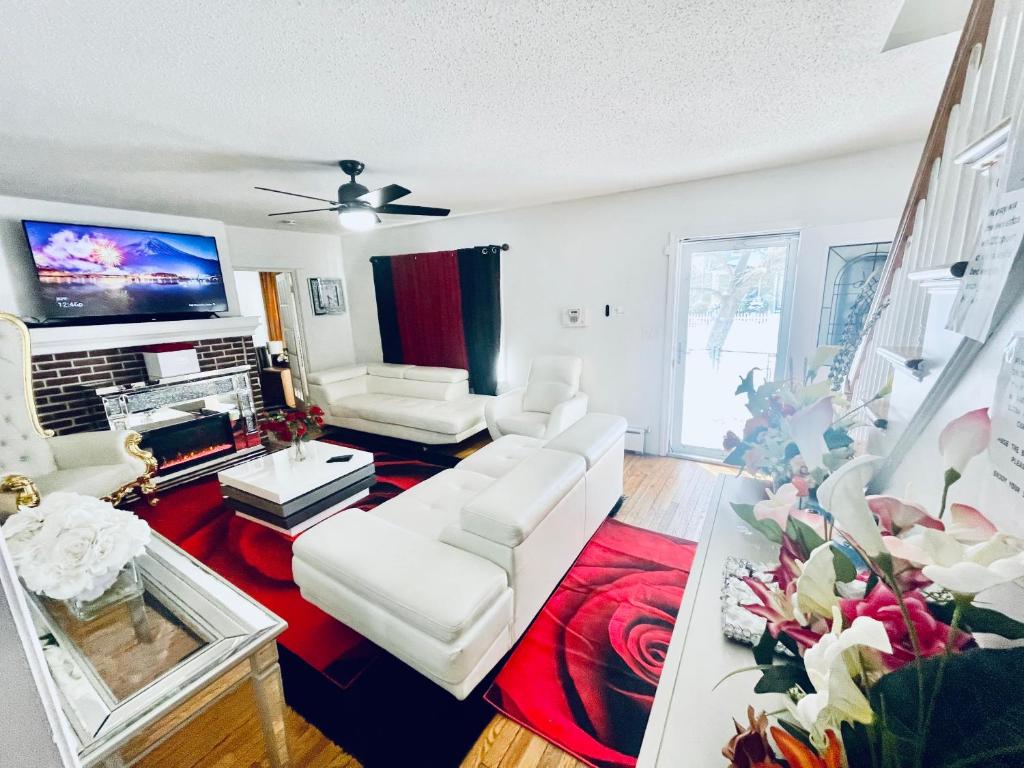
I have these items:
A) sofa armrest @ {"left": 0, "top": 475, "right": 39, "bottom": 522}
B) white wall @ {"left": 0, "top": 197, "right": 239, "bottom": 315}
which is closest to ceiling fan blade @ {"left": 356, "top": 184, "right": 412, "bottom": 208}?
sofa armrest @ {"left": 0, "top": 475, "right": 39, "bottom": 522}

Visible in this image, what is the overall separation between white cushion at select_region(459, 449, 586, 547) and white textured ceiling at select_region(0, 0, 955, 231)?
5.34ft

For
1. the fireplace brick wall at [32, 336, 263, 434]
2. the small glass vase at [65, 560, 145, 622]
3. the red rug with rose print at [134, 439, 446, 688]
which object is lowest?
the red rug with rose print at [134, 439, 446, 688]

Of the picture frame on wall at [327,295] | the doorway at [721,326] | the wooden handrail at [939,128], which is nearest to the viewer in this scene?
the wooden handrail at [939,128]

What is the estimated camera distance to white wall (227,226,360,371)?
4.42m

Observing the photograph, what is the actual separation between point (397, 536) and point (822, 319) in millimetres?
3104

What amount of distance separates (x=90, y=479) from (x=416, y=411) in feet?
7.29

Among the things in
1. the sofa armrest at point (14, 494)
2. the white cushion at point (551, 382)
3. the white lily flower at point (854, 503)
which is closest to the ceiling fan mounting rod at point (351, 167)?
the white cushion at point (551, 382)

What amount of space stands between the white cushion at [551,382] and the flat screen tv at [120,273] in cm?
318

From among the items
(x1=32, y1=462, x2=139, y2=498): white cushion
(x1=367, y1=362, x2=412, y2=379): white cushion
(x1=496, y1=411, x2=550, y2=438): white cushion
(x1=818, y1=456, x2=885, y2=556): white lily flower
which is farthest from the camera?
(x1=367, y1=362, x2=412, y2=379): white cushion

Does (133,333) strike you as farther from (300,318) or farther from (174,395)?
(300,318)

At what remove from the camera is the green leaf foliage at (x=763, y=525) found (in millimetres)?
631

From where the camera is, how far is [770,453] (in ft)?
3.56

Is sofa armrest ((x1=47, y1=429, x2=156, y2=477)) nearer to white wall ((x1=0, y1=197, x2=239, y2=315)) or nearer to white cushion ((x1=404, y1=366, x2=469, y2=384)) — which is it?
white wall ((x1=0, y1=197, x2=239, y2=315))

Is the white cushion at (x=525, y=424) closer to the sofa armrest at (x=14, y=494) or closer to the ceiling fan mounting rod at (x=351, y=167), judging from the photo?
the ceiling fan mounting rod at (x=351, y=167)
